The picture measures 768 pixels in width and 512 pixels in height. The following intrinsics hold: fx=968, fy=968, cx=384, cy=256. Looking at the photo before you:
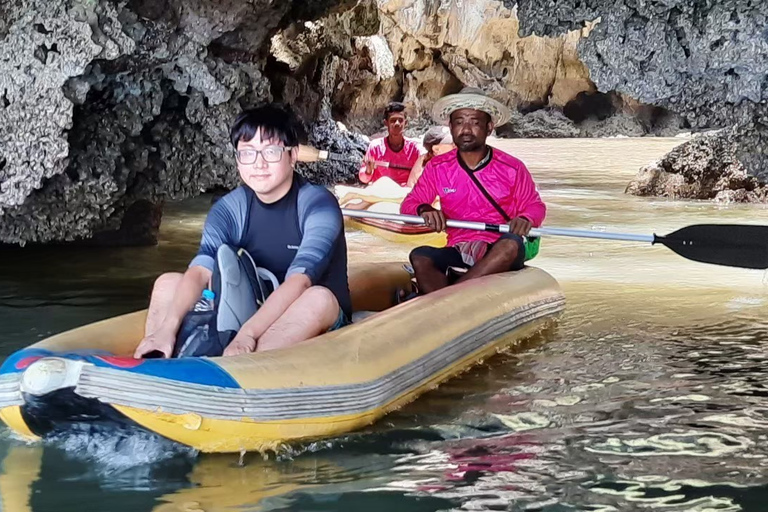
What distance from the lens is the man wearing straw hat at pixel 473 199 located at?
4871mm

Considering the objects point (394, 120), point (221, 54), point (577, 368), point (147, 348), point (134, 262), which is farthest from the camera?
point (394, 120)

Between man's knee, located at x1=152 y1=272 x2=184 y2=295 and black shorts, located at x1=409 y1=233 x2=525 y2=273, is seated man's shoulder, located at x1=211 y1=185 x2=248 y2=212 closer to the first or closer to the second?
man's knee, located at x1=152 y1=272 x2=184 y2=295

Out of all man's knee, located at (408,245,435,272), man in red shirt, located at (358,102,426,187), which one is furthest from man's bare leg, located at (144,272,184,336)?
man in red shirt, located at (358,102,426,187)

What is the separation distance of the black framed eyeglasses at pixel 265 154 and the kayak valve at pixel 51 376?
1006mm

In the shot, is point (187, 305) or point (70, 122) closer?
point (187, 305)

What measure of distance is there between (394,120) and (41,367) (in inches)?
236

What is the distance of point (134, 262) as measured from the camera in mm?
6766

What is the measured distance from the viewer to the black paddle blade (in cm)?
471

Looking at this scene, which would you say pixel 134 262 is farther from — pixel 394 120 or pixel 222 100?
pixel 394 120

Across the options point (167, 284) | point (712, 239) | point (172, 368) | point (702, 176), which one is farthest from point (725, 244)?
point (702, 176)

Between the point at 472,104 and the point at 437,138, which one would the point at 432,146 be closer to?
the point at 437,138

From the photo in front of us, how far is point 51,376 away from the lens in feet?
9.50

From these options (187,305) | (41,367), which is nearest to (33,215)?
(187,305)

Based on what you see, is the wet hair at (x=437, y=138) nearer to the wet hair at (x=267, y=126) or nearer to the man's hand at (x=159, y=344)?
the wet hair at (x=267, y=126)
